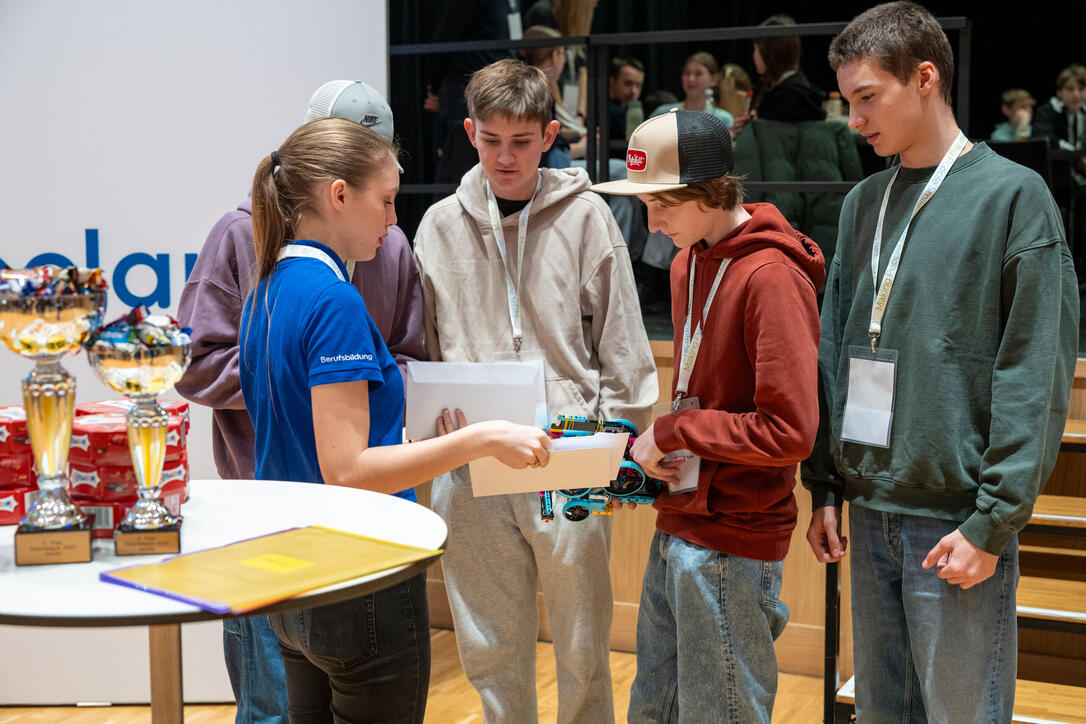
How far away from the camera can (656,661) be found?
1.84 m

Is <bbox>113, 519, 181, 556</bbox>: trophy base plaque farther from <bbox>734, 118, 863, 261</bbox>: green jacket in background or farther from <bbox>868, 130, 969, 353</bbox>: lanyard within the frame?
<bbox>734, 118, 863, 261</bbox>: green jacket in background

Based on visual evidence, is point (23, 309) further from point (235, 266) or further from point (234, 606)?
point (235, 266)

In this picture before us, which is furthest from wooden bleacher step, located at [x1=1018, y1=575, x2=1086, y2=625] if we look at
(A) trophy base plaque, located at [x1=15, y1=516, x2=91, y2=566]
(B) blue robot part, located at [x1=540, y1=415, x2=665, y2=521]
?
(A) trophy base plaque, located at [x1=15, y1=516, x2=91, y2=566]

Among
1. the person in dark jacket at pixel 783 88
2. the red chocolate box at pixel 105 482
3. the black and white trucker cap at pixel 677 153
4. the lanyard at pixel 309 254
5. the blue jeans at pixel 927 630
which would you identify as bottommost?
the blue jeans at pixel 927 630

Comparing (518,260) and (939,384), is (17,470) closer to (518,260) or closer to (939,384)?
(518,260)

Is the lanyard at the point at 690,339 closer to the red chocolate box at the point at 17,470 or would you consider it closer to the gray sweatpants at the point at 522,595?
the gray sweatpants at the point at 522,595

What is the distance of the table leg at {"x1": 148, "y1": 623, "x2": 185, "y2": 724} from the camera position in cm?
138

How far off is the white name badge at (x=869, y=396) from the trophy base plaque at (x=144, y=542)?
1.18 meters

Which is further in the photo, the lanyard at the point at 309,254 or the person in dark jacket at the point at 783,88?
the person in dark jacket at the point at 783,88

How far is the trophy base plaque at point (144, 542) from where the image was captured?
4.04 feet

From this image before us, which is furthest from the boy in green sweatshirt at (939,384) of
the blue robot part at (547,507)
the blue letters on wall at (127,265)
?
the blue letters on wall at (127,265)

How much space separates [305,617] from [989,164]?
1331 mm

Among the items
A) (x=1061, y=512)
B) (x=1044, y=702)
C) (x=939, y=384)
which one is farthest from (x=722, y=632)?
(x=1061, y=512)

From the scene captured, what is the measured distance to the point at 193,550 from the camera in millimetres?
1248
